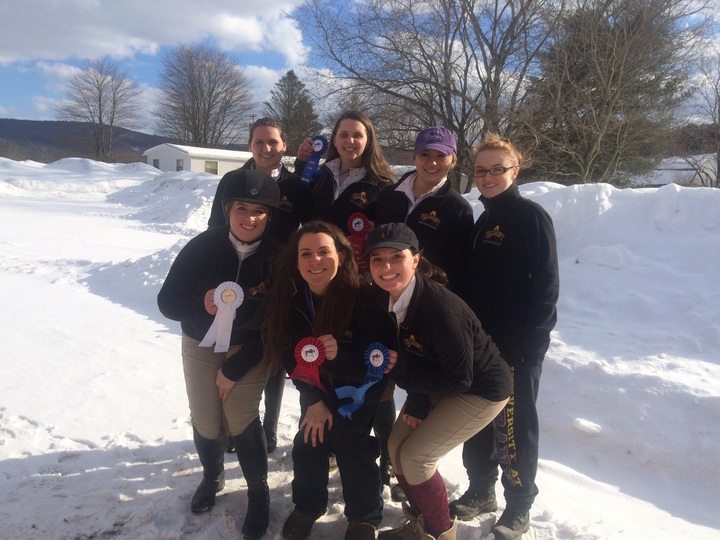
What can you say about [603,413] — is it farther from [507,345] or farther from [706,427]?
[507,345]

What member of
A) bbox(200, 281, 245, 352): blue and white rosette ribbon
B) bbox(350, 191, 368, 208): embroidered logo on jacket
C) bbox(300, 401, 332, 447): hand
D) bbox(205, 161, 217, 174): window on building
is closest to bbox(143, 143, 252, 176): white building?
bbox(205, 161, 217, 174): window on building

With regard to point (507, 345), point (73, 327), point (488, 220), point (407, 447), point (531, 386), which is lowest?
point (73, 327)

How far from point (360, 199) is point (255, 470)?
1.70 m

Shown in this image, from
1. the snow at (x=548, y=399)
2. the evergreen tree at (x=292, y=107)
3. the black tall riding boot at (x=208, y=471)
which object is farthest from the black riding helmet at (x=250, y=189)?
the evergreen tree at (x=292, y=107)

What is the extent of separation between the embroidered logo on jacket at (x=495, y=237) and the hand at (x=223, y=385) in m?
1.58

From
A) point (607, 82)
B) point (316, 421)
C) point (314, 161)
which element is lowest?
point (316, 421)

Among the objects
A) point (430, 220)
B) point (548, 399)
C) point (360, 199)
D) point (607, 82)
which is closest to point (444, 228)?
point (430, 220)

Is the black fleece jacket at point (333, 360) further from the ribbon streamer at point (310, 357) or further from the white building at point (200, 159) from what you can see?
Answer: the white building at point (200, 159)

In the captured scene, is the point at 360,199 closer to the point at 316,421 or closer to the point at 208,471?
the point at 316,421

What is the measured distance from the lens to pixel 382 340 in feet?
8.29

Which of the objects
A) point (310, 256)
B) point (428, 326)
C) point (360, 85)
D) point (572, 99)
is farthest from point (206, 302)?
point (360, 85)

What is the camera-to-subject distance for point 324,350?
250cm

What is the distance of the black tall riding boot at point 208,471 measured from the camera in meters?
2.78

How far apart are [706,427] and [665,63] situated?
13.5 m
